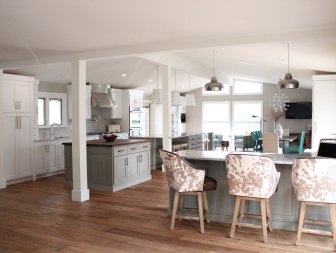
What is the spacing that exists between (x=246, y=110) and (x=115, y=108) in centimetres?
547

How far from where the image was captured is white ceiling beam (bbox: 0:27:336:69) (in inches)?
157

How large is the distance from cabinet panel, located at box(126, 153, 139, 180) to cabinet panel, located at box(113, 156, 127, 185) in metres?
0.15

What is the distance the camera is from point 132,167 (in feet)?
22.7

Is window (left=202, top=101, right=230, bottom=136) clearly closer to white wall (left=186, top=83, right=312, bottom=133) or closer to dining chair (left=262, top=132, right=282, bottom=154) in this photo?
white wall (left=186, top=83, right=312, bottom=133)

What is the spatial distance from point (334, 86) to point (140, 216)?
4926 millimetres

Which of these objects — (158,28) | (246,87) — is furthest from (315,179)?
(246,87)

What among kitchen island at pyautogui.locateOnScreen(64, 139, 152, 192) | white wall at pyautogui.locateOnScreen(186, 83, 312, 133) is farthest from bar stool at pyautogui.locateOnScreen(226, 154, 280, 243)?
white wall at pyautogui.locateOnScreen(186, 83, 312, 133)

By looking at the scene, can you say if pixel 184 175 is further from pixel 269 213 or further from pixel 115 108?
pixel 115 108

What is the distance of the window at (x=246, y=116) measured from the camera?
13.2 m

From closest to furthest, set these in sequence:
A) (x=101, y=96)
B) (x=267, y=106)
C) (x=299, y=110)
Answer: (x=101, y=96), (x=299, y=110), (x=267, y=106)

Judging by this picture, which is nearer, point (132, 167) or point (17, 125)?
point (132, 167)

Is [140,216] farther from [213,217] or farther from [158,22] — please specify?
[158,22]

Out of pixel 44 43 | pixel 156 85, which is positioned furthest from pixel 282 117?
pixel 44 43

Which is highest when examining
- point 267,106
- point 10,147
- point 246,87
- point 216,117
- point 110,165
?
point 246,87
